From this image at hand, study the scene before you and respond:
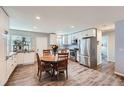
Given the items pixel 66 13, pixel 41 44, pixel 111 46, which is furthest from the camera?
pixel 41 44

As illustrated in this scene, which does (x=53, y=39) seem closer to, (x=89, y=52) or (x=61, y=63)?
(x=89, y=52)

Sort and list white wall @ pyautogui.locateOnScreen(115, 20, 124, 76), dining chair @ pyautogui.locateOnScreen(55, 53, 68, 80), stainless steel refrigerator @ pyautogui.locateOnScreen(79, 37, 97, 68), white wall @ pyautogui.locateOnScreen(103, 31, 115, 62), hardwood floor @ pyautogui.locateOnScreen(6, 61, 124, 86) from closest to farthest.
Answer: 1. hardwood floor @ pyautogui.locateOnScreen(6, 61, 124, 86)
2. dining chair @ pyautogui.locateOnScreen(55, 53, 68, 80)
3. white wall @ pyautogui.locateOnScreen(115, 20, 124, 76)
4. stainless steel refrigerator @ pyautogui.locateOnScreen(79, 37, 97, 68)
5. white wall @ pyautogui.locateOnScreen(103, 31, 115, 62)

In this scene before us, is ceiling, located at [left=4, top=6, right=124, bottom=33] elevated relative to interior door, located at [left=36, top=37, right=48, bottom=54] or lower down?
elevated

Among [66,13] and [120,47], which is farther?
[120,47]

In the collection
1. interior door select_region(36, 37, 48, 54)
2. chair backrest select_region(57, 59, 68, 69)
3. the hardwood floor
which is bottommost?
the hardwood floor

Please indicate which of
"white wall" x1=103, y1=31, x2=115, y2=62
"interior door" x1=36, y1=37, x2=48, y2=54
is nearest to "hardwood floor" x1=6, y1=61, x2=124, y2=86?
"white wall" x1=103, y1=31, x2=115, y2=62

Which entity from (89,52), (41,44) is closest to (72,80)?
(89,52)

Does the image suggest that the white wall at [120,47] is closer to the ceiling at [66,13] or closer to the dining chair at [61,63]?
the ceiling at [66,13]

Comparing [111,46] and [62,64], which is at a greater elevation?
[111,46]

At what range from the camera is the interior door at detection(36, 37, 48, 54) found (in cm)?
899

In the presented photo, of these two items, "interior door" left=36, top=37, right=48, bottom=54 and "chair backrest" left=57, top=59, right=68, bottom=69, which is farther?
"interior door" left=36, top=37, right=48, bottom=54

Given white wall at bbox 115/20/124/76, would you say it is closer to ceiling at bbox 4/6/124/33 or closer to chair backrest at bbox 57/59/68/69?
ceiling at bbox 4/6/124/33

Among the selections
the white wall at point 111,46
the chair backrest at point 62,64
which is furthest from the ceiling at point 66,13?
the white wall at point 111,46

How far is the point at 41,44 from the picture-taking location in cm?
916
